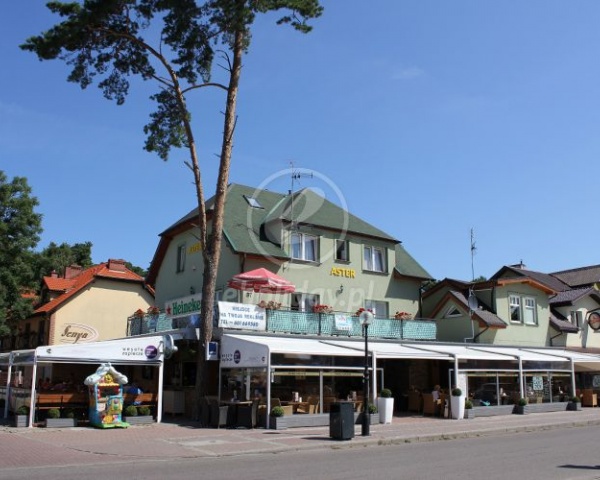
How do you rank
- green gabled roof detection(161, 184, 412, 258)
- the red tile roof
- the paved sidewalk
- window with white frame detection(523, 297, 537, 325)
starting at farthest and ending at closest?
the red tile roof, window with white frame detection(523, 297, 537, 325), green gabled roof detection(161, 184, 412, 258), the paved sidewalk

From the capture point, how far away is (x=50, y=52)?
2055cm

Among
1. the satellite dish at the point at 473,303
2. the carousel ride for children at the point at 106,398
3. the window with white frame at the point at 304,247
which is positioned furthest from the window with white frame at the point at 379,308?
the carousel ride for children at the point at 106,398

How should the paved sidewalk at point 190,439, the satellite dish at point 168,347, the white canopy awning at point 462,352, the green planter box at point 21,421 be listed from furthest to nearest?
1. the white canopy awning at point 462,352
2. the satellite dish at point 168,347
3. the green planter box at point 21,421
4. the paved sidewalk at point 190,439

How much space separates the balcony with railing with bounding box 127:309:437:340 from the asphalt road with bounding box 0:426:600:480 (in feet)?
28.8

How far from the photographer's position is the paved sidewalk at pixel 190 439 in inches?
533

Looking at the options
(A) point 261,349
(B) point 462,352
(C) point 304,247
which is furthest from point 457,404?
(C) point 304,247

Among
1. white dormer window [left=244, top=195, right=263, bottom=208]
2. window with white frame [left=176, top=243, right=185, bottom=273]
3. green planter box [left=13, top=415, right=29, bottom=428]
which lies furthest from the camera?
window with white frame [left=176, top=243, right=185, bottom=273]

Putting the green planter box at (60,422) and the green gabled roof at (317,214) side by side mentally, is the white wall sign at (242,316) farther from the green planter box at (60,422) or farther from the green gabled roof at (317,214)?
the green planter box at (60,422)

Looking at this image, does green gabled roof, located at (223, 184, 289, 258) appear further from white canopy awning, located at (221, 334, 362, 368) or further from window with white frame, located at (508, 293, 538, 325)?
window with white frame, located at (508, 293, 538, 325)

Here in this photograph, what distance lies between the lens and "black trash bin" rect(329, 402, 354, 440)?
16.3 metres

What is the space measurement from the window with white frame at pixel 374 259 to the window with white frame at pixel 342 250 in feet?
3.89

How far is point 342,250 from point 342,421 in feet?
46.8

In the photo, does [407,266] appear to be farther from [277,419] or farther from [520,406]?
[277,419]

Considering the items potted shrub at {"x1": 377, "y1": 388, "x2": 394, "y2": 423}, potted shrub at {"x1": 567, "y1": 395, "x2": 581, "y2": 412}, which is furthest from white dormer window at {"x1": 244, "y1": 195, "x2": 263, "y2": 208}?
potted shrub at {"x1": 567, "y1": 395, "x2": 581, "y2": 412}
